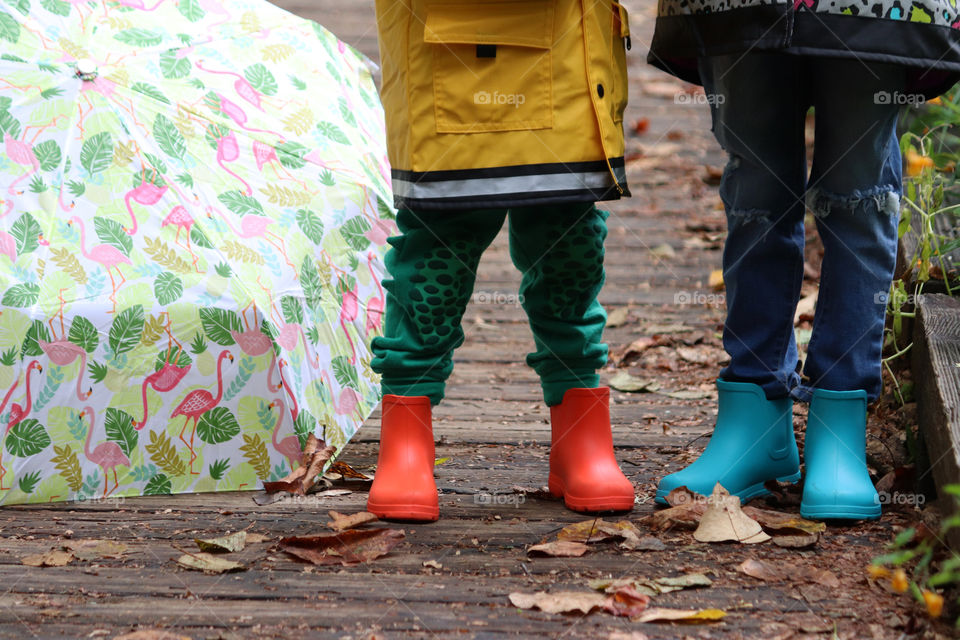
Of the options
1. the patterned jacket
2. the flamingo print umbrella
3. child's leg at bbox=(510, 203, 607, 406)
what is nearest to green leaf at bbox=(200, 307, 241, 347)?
the flamingo print umbrella

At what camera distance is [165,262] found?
2172 millimetres

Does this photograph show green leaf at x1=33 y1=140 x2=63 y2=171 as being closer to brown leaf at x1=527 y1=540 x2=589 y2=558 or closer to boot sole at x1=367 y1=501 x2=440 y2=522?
boot sole at x1=367 y1=501 x2=440 y2=522

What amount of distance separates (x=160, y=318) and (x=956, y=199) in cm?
217

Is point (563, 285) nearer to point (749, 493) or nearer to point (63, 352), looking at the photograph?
point (749, 493)

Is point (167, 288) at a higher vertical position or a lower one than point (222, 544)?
higher

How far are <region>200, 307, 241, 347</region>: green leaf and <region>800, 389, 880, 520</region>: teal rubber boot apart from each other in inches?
46.7

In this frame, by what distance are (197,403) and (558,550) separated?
2.74 feet

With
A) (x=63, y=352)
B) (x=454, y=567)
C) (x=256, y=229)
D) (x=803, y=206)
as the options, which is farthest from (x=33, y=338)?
(x=803, y=206)

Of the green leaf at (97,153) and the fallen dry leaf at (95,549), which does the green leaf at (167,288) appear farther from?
the fallen dry leaf at (95,549)

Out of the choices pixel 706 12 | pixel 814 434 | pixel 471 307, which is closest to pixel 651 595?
pixel 814 434

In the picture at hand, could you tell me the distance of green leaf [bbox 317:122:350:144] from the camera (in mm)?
2586

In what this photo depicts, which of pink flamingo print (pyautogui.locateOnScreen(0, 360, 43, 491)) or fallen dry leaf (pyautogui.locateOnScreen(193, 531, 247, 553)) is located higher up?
pink flamingo print (pyautogui.locateOnScreen(0, 360, 43, 491))

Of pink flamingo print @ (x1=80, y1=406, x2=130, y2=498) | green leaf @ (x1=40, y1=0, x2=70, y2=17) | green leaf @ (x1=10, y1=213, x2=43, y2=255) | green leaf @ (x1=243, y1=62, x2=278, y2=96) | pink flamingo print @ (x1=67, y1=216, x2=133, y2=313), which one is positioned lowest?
pink flamingo print @ (x1=80, y1=406, x2=130, y2=498)

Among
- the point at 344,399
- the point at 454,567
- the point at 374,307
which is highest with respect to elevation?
the point at 374,307
